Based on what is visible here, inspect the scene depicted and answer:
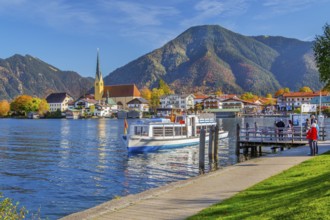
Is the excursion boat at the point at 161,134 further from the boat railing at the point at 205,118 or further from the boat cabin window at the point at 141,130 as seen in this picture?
the boat railing at the point at 205,118

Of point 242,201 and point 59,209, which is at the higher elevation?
point 242,201

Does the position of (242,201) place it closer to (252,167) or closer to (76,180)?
(252,167)

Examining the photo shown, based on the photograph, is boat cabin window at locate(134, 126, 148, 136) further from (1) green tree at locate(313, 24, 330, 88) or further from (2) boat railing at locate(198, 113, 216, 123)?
(1) green tree at locate(313, 24, 330, 88)

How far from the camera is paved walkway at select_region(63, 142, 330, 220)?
12.3 meters

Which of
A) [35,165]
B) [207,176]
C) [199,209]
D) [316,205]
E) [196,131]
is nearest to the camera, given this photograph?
[316,205]

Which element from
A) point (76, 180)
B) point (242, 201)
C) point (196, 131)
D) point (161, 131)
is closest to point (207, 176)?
point (242, 201)

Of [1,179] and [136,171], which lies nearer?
[1,179]

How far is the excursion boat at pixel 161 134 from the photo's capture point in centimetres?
4738

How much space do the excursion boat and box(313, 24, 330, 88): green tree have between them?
14908 millimetres

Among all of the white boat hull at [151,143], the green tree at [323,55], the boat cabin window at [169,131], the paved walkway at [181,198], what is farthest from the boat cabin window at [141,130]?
the paved walkway at [181,198]

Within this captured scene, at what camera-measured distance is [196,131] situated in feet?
194

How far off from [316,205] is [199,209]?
13.6ft

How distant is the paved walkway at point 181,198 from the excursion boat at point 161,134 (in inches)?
1040

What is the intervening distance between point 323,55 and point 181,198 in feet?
103
